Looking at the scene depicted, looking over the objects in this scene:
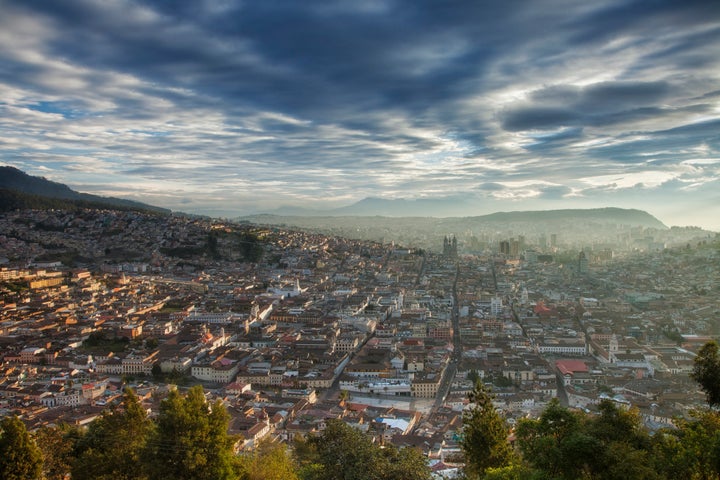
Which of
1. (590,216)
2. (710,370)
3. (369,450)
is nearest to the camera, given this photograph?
(710,370)

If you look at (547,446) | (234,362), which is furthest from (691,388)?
(234,362)

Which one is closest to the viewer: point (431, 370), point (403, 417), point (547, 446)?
point (547, 446)

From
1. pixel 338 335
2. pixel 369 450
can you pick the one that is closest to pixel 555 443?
pixel 369 450

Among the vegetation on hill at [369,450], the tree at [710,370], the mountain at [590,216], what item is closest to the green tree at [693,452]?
the vegetation on hill at [369,450]

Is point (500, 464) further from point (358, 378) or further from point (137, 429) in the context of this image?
point (358, 378)

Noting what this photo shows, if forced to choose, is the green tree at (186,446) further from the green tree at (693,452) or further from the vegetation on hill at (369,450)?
the green tree at (693,452)

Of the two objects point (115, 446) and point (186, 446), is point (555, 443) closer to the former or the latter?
point (186, 446)
